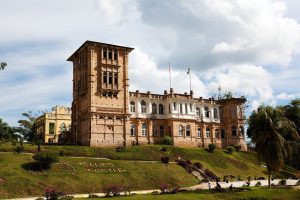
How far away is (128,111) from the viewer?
2869 inches

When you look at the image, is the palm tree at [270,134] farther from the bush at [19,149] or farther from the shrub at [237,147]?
the shrub at [237,147]

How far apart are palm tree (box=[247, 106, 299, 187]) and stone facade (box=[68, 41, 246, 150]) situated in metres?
28.9

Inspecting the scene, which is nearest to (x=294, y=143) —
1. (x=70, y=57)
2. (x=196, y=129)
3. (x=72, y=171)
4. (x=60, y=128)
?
(x=196, y=129)

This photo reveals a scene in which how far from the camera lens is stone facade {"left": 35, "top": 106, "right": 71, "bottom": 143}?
9112 centimetres

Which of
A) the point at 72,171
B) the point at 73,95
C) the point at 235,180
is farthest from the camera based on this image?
the point at 73,95

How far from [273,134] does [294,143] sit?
23398 mm

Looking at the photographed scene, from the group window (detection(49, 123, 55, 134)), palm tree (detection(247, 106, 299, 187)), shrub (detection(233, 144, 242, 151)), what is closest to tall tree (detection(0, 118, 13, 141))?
window (detection(49, 123, 55, 134))

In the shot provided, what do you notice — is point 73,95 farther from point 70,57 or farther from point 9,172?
point 9,172

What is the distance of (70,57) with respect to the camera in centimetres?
7894

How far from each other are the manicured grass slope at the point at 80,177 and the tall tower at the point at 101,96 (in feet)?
38.0

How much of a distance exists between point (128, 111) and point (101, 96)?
5771 mm

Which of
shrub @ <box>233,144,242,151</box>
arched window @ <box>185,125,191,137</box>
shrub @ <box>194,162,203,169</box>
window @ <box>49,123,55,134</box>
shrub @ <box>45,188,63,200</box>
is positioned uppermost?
window @ <box>49,123,55,134</box>

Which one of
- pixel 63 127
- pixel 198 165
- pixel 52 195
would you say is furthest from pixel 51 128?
pixel 52 195

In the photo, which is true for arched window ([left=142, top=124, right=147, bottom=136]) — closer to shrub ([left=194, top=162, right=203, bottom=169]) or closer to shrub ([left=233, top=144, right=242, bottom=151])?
shrub ([left=194, top=162, right=203, bottom=169])
